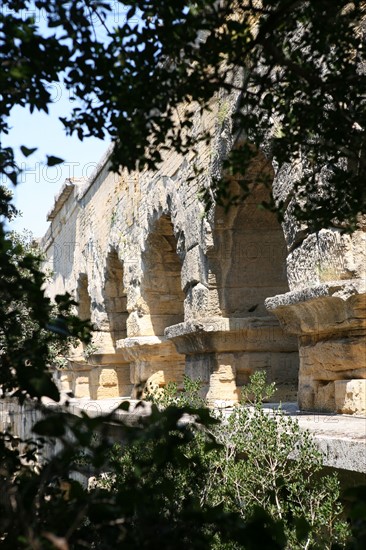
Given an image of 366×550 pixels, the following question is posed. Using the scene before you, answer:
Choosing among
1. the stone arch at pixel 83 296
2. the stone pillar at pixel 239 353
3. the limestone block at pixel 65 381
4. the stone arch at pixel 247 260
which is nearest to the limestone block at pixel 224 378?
the stone pillar at pixel 239 353

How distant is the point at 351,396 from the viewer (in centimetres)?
605

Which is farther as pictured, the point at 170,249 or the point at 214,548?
the point at 170,249

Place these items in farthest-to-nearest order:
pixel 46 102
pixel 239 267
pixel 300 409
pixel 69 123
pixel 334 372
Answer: pixel 239 267
pixel 300 409
pixel 334 372
pixel 69 123
pixel 46 102

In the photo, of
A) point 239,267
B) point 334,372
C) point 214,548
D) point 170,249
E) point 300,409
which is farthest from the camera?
point 170,249

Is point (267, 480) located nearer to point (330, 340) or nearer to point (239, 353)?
point (330, 340)

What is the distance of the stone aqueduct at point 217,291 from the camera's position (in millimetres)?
6152

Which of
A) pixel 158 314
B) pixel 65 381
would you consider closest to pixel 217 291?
pixel 158 314

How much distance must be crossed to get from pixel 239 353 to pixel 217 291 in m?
0.74

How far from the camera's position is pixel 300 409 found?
702cm

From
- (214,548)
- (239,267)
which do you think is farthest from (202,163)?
(214,548)

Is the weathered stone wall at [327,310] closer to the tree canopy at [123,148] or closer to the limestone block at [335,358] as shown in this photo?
the limestone block at [335,358]

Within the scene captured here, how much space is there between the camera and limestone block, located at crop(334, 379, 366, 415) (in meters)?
5.96

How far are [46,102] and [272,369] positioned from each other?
7.32 m

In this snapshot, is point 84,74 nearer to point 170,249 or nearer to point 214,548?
point 214,548
